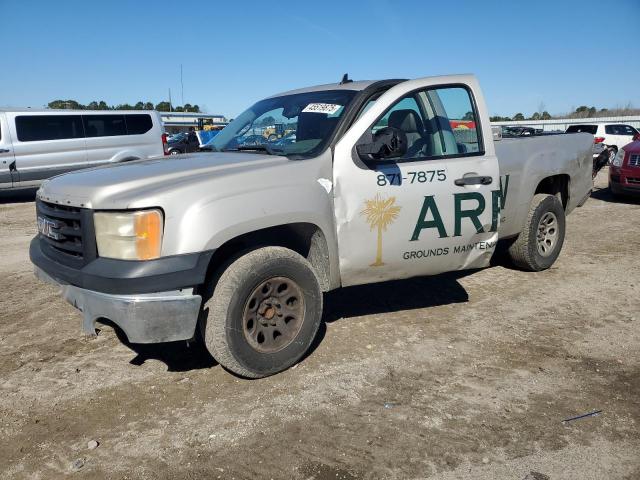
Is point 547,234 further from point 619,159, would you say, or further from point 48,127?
point 48,127

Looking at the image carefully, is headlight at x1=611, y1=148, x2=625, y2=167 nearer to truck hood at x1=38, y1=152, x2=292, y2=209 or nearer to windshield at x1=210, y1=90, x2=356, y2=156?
windshield at x1=210, y1=90, x2=356, y2=156

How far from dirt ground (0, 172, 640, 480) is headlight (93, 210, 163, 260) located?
0.95m

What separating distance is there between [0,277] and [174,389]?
3.55 metres

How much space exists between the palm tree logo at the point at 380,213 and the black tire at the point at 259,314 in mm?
546

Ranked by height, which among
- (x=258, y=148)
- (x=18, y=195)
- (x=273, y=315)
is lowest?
(x=18, y=195)

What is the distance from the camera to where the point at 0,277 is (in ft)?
18.8

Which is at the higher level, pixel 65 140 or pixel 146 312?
pixel 65 140

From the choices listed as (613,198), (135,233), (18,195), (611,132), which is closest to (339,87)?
(135,233)

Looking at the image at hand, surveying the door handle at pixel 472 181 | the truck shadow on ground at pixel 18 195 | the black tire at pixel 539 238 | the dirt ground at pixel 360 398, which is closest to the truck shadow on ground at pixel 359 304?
the dirt ground at pixel 360 398

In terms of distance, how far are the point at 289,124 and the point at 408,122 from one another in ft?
3.03

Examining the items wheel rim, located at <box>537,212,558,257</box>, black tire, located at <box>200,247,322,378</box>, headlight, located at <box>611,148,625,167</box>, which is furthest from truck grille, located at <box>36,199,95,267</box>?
headlight, located at <box>611,148,625,167</box>

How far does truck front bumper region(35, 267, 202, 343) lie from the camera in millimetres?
2822

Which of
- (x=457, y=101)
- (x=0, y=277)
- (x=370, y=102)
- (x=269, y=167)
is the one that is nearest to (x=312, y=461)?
(x=269, y=167)

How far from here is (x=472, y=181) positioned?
13.1ft
